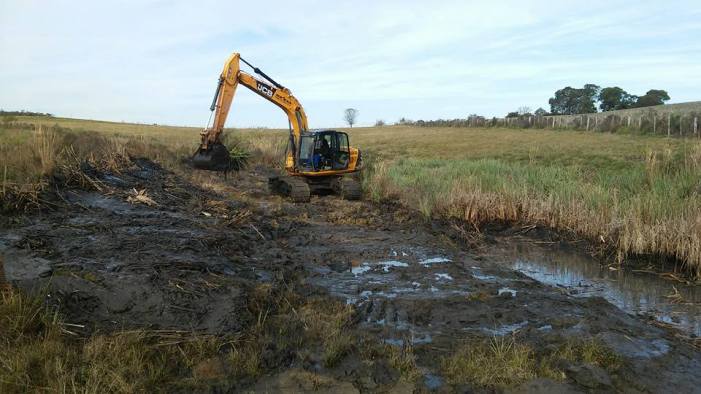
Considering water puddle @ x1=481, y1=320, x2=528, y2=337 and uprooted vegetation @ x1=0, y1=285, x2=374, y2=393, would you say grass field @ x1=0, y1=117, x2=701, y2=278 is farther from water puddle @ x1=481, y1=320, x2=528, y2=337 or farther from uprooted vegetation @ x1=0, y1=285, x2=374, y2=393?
uprooted vegetation @ x1=0, y1=285, x2=374, y2=393

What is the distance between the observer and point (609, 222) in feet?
30.2

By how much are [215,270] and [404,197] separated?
26.8ft

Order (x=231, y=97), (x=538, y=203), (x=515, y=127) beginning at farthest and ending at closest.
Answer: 1. (x=515, y=127)
2. (x=231, y=97)
3. (x=538, y=203)

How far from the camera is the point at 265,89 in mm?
15641

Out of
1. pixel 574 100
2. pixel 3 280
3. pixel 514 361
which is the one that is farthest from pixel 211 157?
pixel 574 100

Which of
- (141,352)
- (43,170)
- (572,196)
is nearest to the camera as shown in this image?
(141,352)

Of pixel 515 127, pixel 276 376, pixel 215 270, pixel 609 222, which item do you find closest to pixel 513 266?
pixel 609 222

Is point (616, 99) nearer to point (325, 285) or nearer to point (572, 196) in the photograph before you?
point (572, 196)

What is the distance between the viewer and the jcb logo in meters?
15.5

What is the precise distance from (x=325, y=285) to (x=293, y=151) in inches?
351

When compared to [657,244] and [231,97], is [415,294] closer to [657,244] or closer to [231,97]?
[657,244]

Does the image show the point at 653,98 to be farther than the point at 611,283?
Yes

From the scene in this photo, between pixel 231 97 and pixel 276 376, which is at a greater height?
pixel 231 97

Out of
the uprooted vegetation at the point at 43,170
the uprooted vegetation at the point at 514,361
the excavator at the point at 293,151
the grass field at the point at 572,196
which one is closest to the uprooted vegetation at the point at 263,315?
the uprooted vegetation at the point at 514,361
